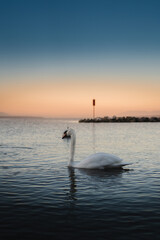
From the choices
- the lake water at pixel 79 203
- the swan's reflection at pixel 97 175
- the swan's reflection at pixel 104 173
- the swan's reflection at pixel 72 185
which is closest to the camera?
the lake water at pixel 79 203

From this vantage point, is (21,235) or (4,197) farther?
(4,197)

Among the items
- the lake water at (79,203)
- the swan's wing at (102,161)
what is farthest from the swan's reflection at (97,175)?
the swan's wing at (102,161)

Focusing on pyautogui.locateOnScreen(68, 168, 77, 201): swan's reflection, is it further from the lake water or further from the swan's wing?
the swan's wing

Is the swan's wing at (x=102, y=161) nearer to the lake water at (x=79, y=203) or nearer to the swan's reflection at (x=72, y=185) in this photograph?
the lake water at (x=79, y=203)

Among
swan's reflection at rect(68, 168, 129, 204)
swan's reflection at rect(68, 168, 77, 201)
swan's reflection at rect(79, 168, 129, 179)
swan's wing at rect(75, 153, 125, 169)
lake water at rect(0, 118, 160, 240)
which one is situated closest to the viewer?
lake water at rect(0, 118, 160, 240)

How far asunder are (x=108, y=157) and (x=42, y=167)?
3.11 meters

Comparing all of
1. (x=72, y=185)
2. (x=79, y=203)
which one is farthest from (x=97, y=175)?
(x=79, y=203)

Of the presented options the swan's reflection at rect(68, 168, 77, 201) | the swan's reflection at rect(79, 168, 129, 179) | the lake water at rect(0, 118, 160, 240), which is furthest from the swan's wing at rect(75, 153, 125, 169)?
the swan's reflection at rect(68, 168, 77, 201)

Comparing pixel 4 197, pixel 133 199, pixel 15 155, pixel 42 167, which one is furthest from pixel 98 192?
pixel 15 155

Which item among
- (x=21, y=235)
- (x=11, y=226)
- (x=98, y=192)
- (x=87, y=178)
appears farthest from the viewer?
(x=87, y=178)

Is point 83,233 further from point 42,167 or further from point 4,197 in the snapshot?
point 42,167

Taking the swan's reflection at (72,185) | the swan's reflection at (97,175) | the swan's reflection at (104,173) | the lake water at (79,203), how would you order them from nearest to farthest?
the lake water at (79,203), the swan's reflection at (72,185), the swan's reflection at (97,175), the swan's reflection at (104,173)

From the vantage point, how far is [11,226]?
625 cm

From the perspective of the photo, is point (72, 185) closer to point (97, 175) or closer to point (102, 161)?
point (97, 175)
